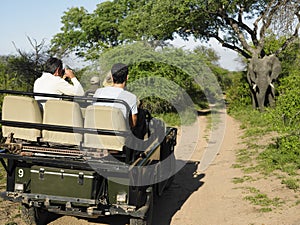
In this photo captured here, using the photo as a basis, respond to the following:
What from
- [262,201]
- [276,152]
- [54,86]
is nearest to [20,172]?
[54,86]

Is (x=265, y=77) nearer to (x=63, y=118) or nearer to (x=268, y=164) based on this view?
(x=268, y=164)

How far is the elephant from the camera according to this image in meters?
18.3

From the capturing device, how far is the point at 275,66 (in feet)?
59.8

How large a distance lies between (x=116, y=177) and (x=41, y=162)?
0.77m

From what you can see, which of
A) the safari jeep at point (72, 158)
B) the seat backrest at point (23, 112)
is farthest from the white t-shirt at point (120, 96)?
the seat backrest at point (23, 112)

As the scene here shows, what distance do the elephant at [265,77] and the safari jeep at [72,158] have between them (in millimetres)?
14175

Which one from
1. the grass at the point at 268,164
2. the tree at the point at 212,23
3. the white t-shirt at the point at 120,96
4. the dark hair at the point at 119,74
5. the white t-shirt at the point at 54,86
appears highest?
the tree at the point at 212,23

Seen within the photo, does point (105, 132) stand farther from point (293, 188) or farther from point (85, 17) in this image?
point (85, 17)

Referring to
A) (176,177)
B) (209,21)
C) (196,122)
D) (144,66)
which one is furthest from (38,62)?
(176,177)

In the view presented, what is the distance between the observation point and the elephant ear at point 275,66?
18.1 meters

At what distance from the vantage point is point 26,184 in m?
5.00

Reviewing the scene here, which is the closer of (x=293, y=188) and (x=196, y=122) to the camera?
(x=293, y=188)

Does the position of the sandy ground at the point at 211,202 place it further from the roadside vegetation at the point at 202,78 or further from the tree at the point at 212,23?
the tree at the point at 212,23

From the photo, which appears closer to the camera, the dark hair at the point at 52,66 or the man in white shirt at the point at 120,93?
the man in white shirt at the point at 120,93
